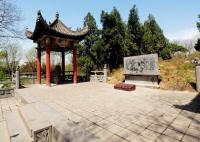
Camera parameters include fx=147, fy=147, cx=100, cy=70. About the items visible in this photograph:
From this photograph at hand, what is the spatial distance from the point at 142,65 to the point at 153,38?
12.2 meters

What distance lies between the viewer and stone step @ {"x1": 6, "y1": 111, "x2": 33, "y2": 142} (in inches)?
150

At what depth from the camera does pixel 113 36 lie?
1580 centimetres

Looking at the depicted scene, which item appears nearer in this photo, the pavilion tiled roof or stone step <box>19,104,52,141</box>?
stone step <box>19,104,52,141</box>

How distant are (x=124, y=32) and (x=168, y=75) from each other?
718cm

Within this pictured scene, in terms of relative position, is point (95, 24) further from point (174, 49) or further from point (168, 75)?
point (174, 49)

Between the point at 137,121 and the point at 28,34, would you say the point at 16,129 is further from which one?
the point at 28,34

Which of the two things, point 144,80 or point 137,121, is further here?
point 144,80

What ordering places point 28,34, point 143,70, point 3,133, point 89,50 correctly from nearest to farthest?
1. point 3,133
2. point 143,70
3. point 28,34
4. point 89,50

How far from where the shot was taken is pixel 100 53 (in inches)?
645


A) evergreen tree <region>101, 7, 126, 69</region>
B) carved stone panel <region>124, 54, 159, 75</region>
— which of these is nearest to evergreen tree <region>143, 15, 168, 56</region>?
evergreen tree <region>101, 7, 126, 69</region>

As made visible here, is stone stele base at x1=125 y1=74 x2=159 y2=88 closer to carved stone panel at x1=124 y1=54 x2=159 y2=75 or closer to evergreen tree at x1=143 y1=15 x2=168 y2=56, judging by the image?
carved stone panel at x1=124 y1=54 x2=159 y2=75

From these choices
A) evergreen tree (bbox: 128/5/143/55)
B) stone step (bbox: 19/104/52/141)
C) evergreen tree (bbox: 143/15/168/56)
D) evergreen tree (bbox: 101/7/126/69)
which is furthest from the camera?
evergreen tree (bbox: 143/15/168/56)

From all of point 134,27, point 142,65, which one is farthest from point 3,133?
point 134,27

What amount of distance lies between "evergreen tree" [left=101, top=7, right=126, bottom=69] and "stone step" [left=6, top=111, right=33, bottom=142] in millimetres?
12225
